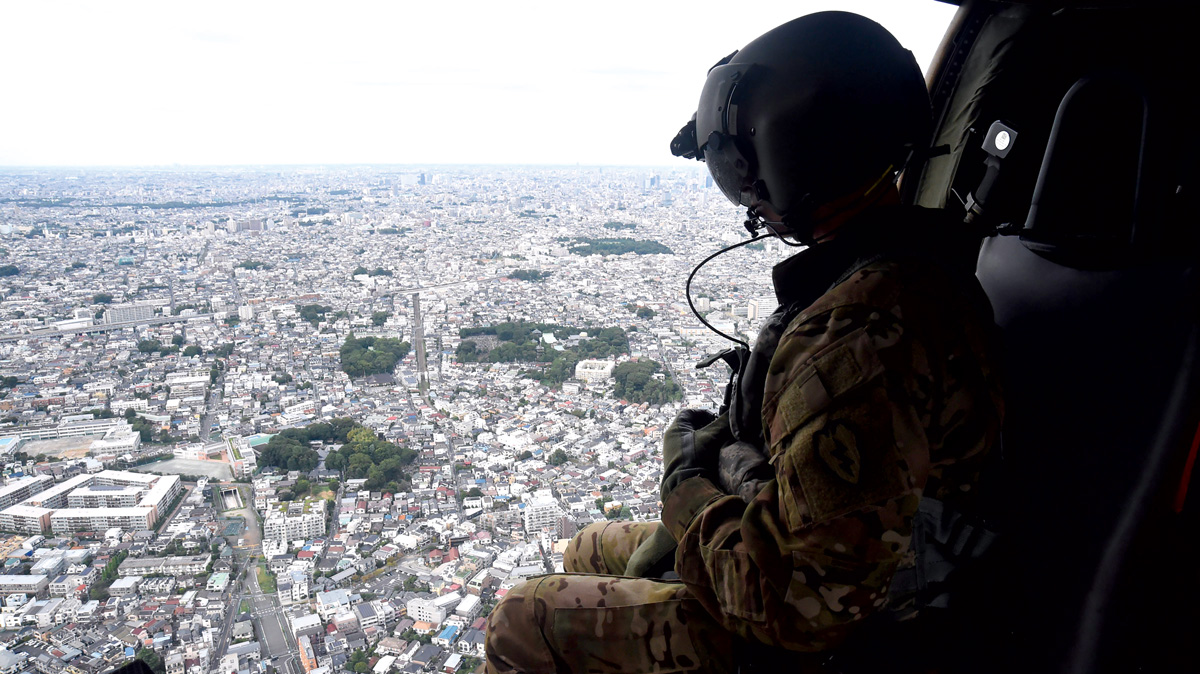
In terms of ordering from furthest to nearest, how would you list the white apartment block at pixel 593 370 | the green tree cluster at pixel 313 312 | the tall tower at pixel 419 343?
the green tree cluster at pixel 313 312 < the tall tower at pixel 419 343 < the white apartment block at pixel 593 370

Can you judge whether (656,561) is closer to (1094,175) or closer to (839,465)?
(839,465)

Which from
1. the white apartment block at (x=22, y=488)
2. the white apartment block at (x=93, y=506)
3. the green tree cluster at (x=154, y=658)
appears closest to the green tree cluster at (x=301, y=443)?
the white apartment block at (x=93, y=506)

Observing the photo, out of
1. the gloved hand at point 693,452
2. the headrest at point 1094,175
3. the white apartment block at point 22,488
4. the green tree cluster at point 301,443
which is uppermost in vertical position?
the headrest at point 1094,175

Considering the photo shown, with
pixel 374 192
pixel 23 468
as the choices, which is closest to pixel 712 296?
pixel 23 468

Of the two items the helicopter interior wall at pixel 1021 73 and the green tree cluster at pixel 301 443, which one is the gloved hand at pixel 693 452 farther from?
the green tree cluster at pixel 301 443

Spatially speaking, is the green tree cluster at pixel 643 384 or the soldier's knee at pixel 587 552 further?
the green tree cluster at pixel 643 384

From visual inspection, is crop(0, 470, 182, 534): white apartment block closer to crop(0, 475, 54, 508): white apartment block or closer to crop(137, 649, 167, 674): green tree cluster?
crop(0, 475, 54, 508): white apartment block

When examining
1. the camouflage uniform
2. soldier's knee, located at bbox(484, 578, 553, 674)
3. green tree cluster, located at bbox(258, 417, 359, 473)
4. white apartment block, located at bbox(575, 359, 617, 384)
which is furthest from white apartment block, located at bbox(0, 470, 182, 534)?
the camouflage uniform

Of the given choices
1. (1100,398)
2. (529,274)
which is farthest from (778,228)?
(529,274)
